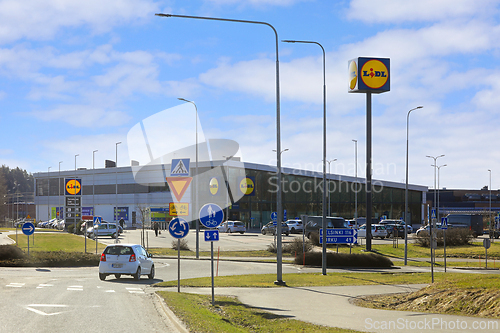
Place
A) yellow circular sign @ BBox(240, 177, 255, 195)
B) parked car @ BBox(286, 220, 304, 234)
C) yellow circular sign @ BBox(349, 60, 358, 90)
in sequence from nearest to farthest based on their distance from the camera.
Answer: yellow circular sign @ BBox(349, 60, 358, 90), parked car @ BBox(286, 220, 304, 234), yellow circular sign @ BBox(240, 177, 255, 195)

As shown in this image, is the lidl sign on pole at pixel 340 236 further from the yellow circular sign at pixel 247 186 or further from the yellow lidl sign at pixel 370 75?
the yellow circular sign at pixel 247 186

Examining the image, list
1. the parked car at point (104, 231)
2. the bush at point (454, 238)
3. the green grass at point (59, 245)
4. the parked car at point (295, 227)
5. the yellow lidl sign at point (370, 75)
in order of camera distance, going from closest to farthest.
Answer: the green grass at point (59, 245), the yellow lidl sign at point (370, 75), the bush at point (454, 238), the parked car at point (104, 231), the parked car at point (295, 227)

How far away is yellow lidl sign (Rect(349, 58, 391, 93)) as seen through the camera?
138 ft

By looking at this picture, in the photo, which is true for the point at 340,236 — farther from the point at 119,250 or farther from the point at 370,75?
the point at 370,75

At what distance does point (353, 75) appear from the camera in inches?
1684

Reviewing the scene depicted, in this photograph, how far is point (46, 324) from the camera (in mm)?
Result: 9859

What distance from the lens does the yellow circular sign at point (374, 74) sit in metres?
42.2

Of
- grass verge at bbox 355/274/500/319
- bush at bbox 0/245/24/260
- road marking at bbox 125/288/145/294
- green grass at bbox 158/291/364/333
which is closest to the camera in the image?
green grass at bbox 158/291/364/333

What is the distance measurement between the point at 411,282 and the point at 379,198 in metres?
60.7

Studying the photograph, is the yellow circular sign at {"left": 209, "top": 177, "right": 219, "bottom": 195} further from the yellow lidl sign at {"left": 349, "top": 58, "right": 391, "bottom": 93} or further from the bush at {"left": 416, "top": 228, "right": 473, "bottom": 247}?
the bush at {"left": 416, "top": 228, "right": 473, "bottom": 247}

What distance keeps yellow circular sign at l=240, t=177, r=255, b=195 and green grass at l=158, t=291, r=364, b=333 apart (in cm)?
6437

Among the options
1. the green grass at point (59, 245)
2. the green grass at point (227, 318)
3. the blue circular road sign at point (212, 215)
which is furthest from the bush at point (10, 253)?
the blue circular road sign at point (212, 215)

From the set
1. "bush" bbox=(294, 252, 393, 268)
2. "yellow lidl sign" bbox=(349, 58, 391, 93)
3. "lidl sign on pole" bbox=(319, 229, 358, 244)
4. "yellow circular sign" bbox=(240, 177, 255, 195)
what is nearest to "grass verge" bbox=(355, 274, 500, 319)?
"lidl sign on pole" bbox=(319, 229, 358, 244)

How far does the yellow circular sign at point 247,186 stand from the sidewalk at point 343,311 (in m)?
60.5
